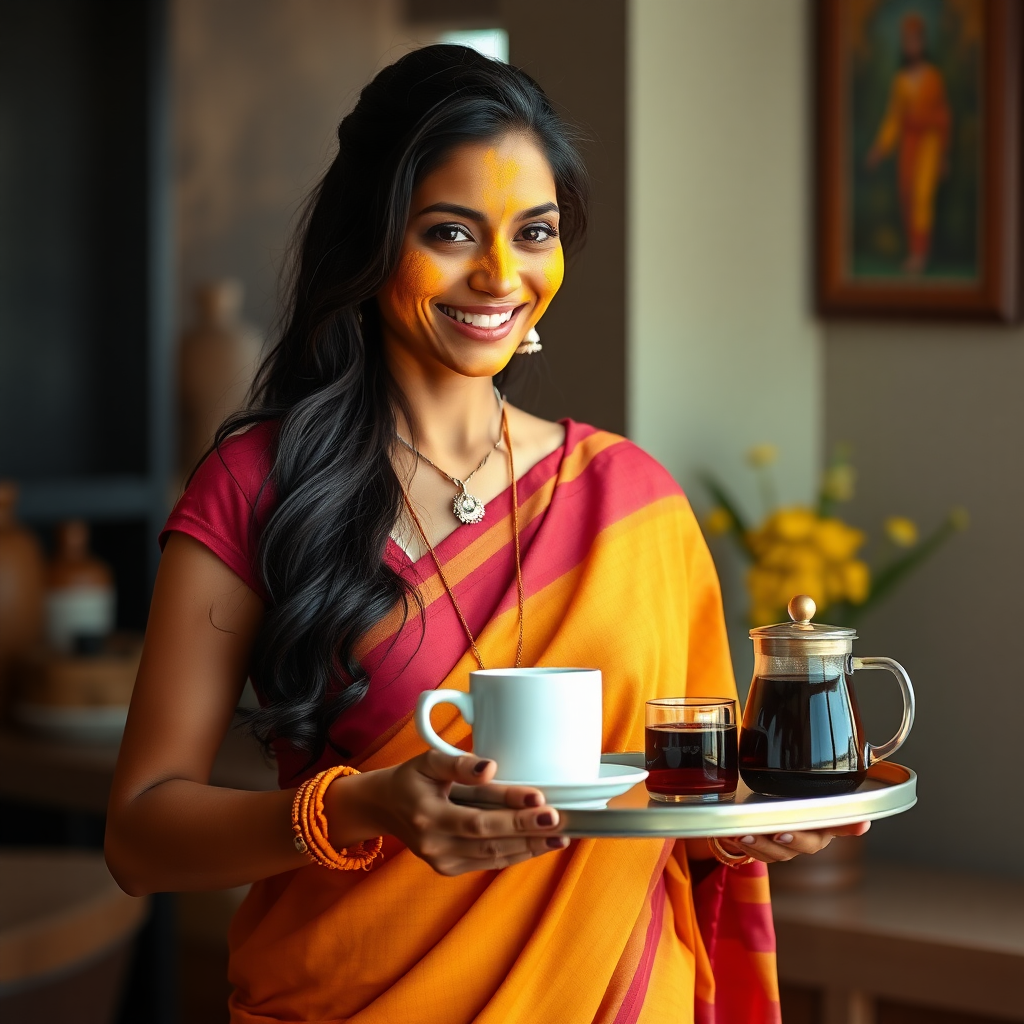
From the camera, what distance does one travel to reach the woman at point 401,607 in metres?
1.29

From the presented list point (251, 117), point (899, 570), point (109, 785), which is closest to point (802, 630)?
point (899, 570)

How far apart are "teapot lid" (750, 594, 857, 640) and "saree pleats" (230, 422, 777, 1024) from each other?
0.20m

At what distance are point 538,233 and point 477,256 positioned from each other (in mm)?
69

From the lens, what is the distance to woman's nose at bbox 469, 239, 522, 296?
1313mm

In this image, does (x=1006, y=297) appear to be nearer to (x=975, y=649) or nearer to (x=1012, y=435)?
(x=1012, y=435)

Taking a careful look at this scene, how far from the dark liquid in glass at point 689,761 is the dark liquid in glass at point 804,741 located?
1.5 inches

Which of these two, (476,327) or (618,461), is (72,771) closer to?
(618,461)

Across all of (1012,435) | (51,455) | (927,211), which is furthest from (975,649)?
(51,455)

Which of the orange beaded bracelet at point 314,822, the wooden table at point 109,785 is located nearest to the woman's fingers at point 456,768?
the orange beaded bracelet at point 314,822

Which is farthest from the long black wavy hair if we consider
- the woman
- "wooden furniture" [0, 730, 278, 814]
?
"wooden furniture" [0, 730, 278, 814]

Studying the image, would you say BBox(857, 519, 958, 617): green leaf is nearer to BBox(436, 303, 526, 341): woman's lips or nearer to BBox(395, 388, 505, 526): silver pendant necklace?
BBox(395, 388, 505, 526): silver pendant necklace

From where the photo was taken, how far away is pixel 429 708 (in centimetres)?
109

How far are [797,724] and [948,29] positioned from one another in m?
1.49

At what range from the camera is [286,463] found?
137cm
